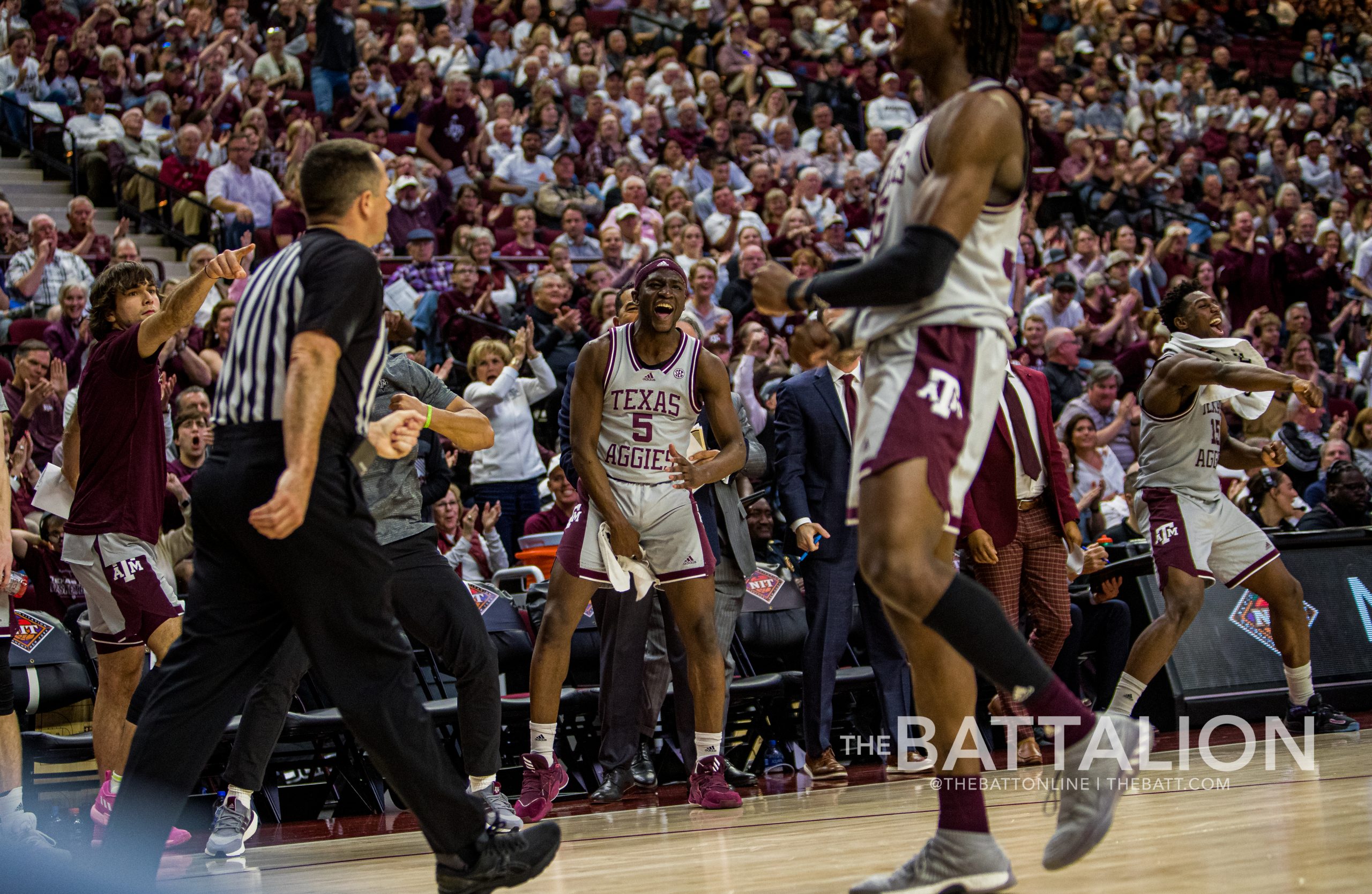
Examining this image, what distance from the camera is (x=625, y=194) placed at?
41.0 feet

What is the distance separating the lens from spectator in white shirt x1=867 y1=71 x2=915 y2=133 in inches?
647

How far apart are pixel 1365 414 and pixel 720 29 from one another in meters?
10.4

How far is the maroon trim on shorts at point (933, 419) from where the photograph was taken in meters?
3.03

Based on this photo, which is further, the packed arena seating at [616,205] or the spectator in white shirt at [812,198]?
the spectator in white shirt at [812,198]

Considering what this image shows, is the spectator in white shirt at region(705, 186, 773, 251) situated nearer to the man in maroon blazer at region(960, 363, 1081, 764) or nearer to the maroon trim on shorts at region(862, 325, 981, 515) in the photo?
the man in maroon blazer at region(960, 363, 1081, 764)

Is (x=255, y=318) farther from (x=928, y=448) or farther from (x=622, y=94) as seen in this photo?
(x=622, y=94)

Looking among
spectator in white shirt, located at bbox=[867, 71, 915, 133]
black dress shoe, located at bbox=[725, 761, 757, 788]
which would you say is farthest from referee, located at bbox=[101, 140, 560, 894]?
spectator in white shirt, located at bbox=[867, 71, 915, 133]

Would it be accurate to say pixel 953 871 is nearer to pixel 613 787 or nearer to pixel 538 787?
pixel 538 787

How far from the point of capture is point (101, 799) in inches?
203

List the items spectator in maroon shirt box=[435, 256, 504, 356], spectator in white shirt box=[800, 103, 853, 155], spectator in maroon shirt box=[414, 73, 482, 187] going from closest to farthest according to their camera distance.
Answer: spectator in maroon shirt box=[435, 256, 504, 356] → spectator in maroon shirt box=[414, 73, 482, 187] → spectator in white shirt box=[800, 103, 853, 155]

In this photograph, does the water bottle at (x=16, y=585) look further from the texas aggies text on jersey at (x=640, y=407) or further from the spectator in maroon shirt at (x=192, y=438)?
the texas aggies text on jersey at (x=640, y=407)

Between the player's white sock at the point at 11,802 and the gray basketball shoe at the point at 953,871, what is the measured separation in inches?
141

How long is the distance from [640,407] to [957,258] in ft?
8.81

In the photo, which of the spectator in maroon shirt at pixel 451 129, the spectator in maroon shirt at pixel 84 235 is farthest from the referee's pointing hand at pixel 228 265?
the spectator in maroon shirt at pixel 451 129
